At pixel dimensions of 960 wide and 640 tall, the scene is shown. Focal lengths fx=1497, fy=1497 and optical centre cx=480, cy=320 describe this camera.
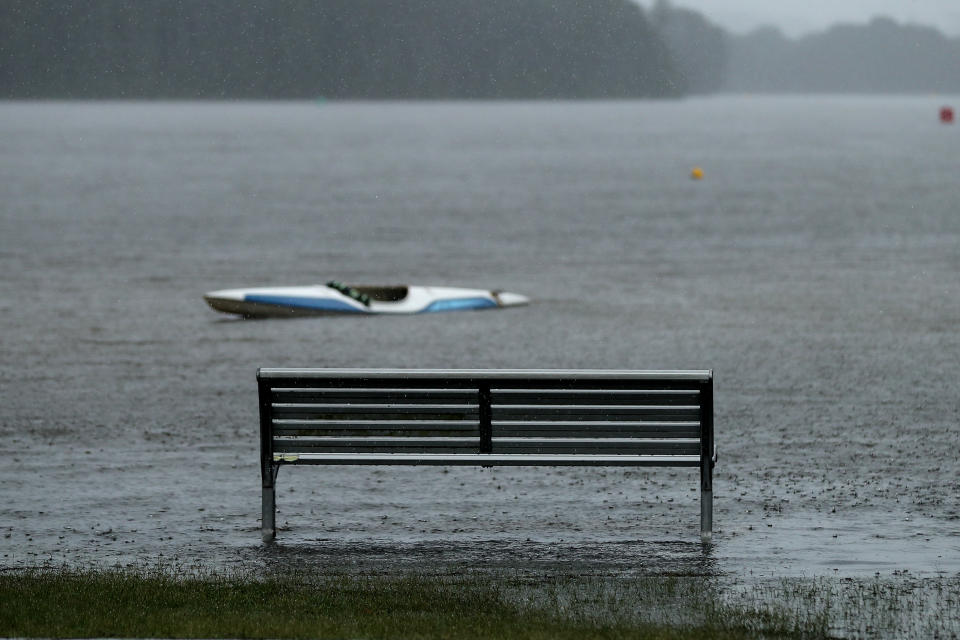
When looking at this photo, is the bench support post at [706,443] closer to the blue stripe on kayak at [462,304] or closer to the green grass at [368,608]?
the green grass at [368,608]

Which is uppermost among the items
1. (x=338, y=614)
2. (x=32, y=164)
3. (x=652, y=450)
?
(x=32, y=164)

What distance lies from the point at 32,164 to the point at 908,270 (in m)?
102

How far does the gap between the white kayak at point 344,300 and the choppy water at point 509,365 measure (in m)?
0.61

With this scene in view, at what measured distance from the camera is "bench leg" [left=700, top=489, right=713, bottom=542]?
9.35 m

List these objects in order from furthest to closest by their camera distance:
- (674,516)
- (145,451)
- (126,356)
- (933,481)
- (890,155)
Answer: (890,155), (126,356), (145,451), (933,481), (674,516)

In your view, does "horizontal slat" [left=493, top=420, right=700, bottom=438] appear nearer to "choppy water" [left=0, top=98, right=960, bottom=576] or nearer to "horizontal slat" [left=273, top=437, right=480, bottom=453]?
"horizontal slat" [left=273, top=437, right=480, bottom=453]

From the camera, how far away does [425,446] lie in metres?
9.18

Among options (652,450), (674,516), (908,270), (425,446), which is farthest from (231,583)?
(908,270)

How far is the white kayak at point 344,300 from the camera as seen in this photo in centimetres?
2578

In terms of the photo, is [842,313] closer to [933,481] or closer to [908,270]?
A: [908,270]

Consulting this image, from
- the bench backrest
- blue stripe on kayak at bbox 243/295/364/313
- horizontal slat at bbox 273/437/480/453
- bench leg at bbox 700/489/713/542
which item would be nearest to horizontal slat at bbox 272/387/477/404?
the bench backrest

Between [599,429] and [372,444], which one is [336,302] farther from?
[599,429]

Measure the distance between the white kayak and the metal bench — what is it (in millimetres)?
16852

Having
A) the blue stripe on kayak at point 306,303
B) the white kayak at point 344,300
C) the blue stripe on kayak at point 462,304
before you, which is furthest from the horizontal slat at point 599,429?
the blue stripe on kayak at point 462,304
